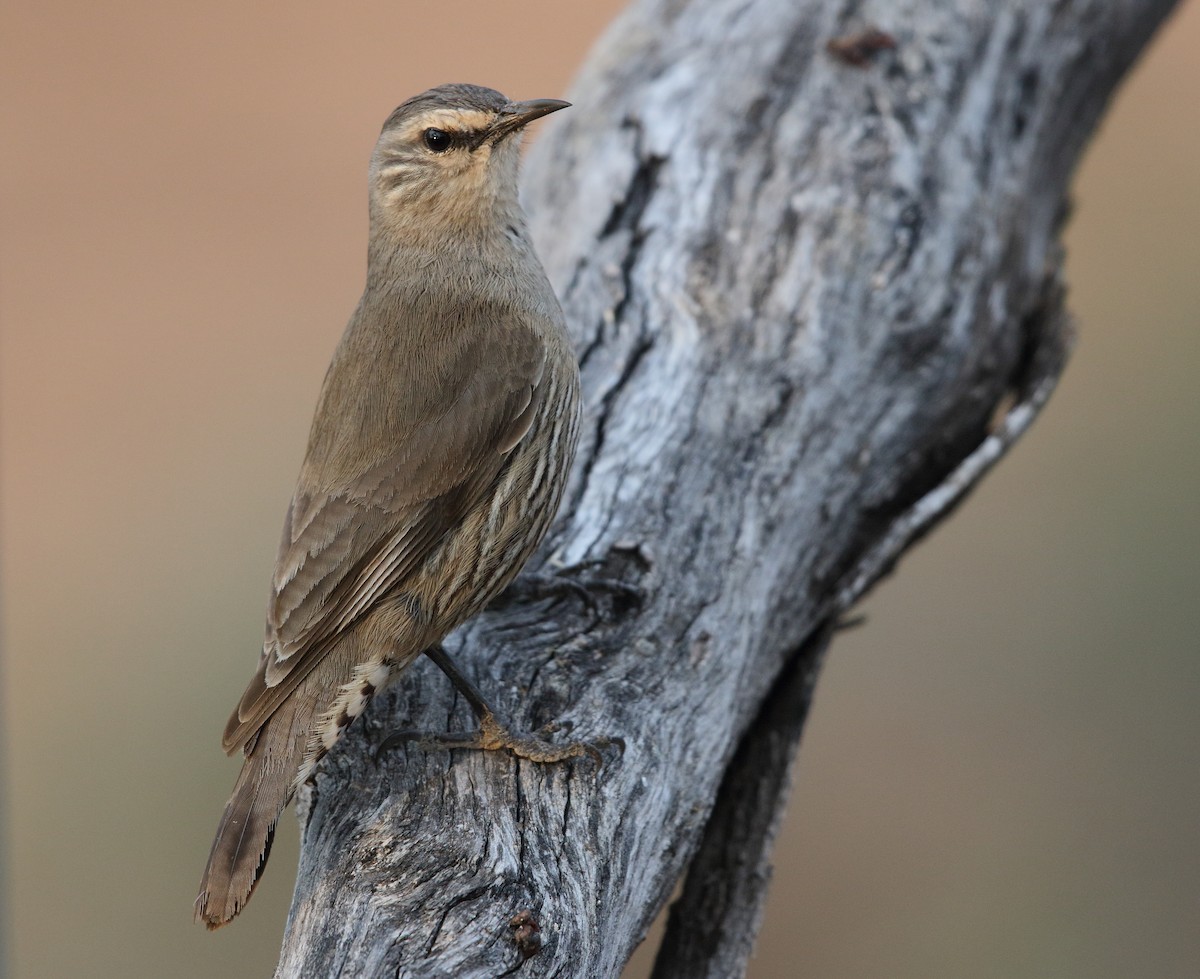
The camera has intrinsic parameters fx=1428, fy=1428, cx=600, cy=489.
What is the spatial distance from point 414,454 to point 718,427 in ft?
3.03


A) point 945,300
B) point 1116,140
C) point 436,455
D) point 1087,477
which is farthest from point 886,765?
point 1116,140

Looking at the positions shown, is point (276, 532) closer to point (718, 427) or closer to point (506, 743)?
point (718, 427)

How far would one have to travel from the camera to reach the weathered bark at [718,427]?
280cm

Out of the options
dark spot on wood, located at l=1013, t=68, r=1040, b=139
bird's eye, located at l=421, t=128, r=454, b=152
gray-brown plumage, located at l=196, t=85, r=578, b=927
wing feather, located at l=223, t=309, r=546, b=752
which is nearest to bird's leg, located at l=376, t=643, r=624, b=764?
gray-brown plumage, located at l=196, t=85, r=578, b=927

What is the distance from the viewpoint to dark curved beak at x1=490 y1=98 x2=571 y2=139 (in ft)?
12.1

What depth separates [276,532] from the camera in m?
7.13

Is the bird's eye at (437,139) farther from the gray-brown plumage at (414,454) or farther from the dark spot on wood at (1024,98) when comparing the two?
the dark spot on wood at (1024,98)

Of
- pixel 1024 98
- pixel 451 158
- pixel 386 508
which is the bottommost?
pixel 386 508

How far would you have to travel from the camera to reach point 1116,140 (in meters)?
9.55

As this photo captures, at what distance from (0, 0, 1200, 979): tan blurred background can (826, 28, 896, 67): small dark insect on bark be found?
3.11 meters

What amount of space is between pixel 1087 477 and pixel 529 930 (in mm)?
5599

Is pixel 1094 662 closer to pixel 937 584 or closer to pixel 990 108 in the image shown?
pixel 937 584

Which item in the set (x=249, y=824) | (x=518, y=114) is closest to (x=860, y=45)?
(x=518, y=114)

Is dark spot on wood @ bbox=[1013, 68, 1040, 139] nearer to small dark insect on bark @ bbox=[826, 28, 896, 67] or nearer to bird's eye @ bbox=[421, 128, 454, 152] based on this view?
small dark insect on bark @ bbox=[826, 28, 896, 67]
